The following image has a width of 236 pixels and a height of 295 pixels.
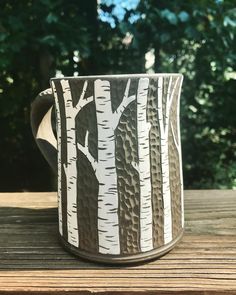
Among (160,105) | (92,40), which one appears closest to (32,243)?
(160,105)

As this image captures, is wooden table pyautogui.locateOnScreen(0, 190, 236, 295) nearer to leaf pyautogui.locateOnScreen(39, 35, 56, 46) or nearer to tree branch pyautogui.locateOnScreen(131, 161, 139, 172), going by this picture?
tree branch pyautogui.locateOnScreen(131, 161, 139, 172)

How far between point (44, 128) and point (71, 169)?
13 centimetres

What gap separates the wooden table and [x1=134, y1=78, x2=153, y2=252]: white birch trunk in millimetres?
36

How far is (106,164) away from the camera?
0.41 metres

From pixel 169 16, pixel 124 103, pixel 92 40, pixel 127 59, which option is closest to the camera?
pixel 124 103

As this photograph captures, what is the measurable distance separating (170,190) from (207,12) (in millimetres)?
792


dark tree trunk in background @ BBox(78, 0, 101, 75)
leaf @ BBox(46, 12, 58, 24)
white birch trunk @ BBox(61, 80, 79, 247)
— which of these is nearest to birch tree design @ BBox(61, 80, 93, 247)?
white birch trunk @ BBox(61, 80, 79, 247)

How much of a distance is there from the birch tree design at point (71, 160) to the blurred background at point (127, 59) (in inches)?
28.9

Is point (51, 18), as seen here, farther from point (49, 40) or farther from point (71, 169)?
point (71, 169)

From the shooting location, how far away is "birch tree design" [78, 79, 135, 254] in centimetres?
40

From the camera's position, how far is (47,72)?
1.38 metres

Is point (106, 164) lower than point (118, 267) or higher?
higher

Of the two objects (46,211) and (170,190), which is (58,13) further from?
(170,190)

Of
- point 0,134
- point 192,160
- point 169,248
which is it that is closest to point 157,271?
point 169,248
